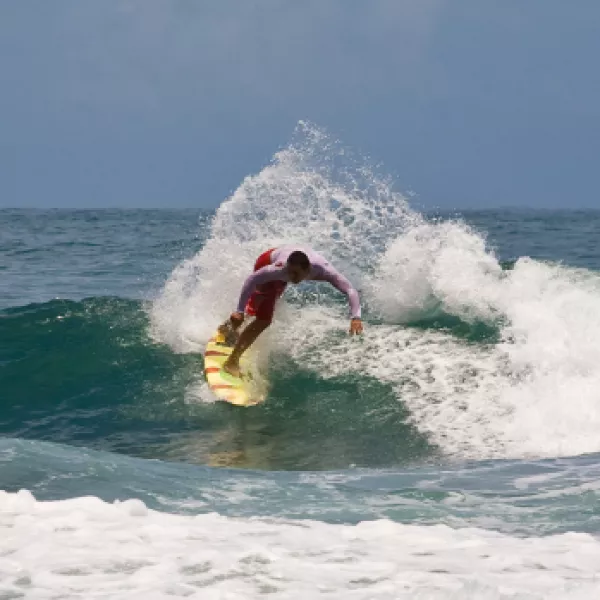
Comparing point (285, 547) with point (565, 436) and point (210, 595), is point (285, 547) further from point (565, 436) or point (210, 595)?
point (565, 436)

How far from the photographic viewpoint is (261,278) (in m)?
9.74

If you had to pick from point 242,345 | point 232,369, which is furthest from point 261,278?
point 232,369

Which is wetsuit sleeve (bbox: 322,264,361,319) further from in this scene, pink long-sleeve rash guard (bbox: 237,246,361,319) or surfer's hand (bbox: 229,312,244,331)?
surfer's hand (bbox: 229,312,244,331)

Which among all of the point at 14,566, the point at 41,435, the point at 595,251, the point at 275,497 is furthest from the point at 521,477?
the point at 595,251

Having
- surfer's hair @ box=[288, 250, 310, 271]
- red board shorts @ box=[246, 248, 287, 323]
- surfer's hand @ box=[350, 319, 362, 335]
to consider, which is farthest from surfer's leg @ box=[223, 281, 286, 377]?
surfer's hand @ box=[350, 319, 362, 335]

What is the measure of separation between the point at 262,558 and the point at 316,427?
5.12 meters

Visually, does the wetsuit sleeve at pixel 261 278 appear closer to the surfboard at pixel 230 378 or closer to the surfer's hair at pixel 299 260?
the surfer's hair at pixel 299 260

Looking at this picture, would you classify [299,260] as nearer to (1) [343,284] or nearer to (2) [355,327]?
(1) [343,284]

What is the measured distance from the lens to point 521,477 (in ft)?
20.1

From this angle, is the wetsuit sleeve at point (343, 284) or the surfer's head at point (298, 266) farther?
the wetsuit sleeve at point (343, 284)

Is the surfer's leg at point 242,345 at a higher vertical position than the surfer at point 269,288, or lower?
lower

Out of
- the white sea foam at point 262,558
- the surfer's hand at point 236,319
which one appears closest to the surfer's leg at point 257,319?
the surfer's hand at point 236,319

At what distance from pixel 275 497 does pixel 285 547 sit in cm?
123

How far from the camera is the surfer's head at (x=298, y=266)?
9.20 m
